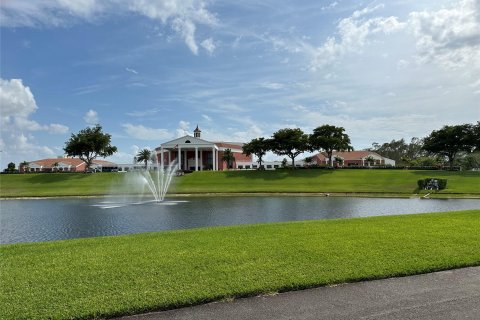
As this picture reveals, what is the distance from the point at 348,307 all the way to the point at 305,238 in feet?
13.8

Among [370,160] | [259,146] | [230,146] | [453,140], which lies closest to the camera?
[453,140]

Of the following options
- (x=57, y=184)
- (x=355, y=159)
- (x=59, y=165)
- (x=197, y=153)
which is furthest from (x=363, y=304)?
(x=59, y=165)

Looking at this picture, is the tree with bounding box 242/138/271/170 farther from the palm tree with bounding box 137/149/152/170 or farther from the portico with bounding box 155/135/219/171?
the palm tree with bounding box 137/149/152/170

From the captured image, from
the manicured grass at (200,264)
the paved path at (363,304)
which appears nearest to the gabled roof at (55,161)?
the manicured grass at (200,264)

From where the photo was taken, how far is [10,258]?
27.0 feet

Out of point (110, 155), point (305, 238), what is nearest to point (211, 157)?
point (110, 155)

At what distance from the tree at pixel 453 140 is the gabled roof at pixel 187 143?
48451mm

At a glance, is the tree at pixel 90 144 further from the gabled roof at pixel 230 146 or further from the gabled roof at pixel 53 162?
the gabled roof at pixel 53 162

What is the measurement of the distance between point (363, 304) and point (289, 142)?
228 ft

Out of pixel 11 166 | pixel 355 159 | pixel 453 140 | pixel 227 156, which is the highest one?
pixel 453 140

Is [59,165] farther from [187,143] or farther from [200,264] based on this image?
[200,264]

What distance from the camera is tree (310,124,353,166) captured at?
239 feet

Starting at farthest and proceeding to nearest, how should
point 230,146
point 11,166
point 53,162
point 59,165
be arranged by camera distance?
point 53,162, point 59,165, point 230,146, point 11,166

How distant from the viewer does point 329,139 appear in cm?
7281
